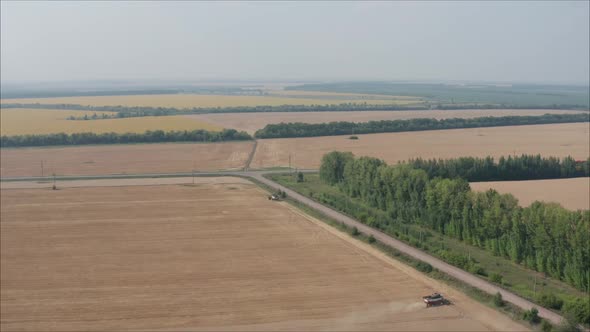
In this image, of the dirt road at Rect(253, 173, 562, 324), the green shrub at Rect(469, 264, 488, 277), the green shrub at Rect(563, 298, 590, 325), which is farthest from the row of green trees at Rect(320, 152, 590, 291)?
the green shrub at Rect(563, 298, 590, 325)

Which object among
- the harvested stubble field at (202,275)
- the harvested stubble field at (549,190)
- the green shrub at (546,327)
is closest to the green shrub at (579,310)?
the green shrub at (546,327)

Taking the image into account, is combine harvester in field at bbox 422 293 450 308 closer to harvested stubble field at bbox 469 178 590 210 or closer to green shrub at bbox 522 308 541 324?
green shrub at bbox 522 308 541 324

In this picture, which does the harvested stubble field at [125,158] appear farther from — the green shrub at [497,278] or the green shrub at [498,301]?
the green shrub at [498,301]

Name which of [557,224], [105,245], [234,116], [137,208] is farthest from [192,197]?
[234,116]

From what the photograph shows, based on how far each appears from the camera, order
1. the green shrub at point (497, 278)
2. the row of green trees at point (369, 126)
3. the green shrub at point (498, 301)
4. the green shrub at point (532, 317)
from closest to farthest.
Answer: the green shrub at point (532, 317), the green shrub at point (498, 301), the green shrub at point (497, 278), the row of green trees at point (369, 126)

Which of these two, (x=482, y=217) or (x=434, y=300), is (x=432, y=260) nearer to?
(x=482, y=217)

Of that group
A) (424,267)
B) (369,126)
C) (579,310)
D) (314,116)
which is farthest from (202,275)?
(314,116)
